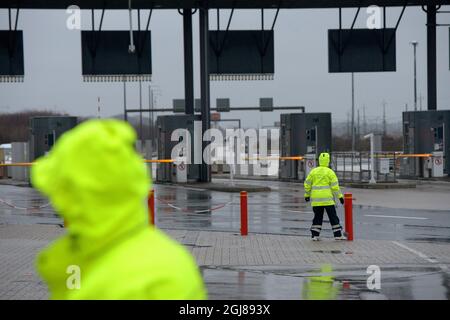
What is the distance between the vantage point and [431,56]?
126 ft

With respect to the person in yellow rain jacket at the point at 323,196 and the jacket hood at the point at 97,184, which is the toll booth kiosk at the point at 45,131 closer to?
the person in yellow rain jacket at the point at 323,196

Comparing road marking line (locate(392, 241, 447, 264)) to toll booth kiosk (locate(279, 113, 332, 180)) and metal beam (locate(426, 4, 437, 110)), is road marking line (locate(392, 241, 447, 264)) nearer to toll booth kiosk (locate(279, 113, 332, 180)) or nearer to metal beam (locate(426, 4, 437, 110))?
metal beam (locate(426, 4, 437, 110))

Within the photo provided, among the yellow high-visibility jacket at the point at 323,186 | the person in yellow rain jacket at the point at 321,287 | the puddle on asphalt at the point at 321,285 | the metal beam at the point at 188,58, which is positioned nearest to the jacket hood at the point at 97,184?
the puddle on asphalt at the point at 321,285

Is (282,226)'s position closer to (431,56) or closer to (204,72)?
(204,72)

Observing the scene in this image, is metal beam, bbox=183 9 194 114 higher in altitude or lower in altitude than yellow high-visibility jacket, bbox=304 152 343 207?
higher

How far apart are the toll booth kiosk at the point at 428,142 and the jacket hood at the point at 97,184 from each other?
3801 centimetres

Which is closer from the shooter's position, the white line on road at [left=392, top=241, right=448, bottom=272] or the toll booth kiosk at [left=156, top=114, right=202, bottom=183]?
the white line on road at [left=392, top=241, right=448, bottom=272]

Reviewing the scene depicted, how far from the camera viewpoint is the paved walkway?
13.4 meters

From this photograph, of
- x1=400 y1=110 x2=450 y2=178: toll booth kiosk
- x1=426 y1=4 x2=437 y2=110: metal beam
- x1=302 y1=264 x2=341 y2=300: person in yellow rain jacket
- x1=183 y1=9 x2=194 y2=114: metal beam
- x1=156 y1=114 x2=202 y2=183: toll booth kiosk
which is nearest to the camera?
x1=302 y1=264 x2=341 y2=300: person in yellow rain jacket

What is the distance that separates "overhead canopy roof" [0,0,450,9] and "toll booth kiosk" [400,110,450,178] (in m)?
5.96

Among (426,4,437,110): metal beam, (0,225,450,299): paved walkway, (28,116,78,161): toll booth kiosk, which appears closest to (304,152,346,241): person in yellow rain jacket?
(0,225,450,299): paved walkway
